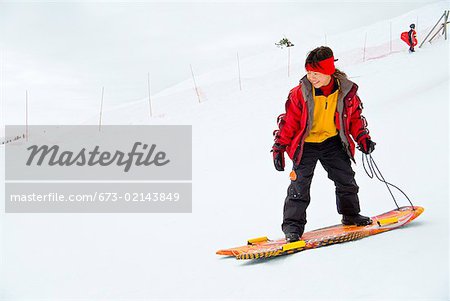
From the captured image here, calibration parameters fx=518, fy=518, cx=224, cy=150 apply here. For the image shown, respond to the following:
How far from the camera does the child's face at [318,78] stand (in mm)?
3338

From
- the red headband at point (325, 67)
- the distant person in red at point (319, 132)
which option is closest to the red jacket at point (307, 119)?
the distant person in red at point (319, 132)

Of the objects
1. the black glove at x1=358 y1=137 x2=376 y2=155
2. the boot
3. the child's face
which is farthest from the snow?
the child's face

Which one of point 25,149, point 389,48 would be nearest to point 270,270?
point 25,149

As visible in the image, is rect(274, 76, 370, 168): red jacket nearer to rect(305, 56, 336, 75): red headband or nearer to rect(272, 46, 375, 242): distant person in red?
rect(272, 46, 375, 242): distant person in red

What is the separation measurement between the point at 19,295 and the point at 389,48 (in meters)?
13.7

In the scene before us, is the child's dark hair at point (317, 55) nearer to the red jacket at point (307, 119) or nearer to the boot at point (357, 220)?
the red jacket at point (307, 119)

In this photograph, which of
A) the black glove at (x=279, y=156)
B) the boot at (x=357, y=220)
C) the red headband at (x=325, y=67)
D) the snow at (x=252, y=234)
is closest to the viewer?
the snow at (x=252, y=234)

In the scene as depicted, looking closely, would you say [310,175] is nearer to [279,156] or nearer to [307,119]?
[279,156]

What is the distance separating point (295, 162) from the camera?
3.55m

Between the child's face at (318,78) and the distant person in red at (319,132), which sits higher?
the child's face at (318,78)

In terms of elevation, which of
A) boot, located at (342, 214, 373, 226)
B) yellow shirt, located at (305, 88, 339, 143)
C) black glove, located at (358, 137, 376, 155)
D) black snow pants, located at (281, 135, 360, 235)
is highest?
yellow shirt, located at (305, 88, 339, 143)

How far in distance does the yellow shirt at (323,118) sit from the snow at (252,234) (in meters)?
0.74

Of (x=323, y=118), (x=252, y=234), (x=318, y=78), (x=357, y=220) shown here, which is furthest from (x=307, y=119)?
(x=252, y=234)

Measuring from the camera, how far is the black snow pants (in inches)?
140
